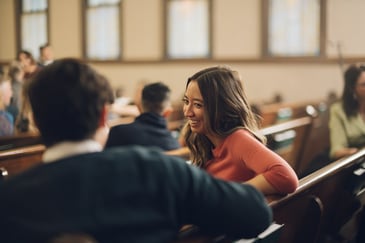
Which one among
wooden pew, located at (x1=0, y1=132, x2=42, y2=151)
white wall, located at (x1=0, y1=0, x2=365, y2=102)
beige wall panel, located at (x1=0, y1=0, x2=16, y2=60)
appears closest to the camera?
wooden pew, located at (x1=0, y1=132, x2=42, y2=151)

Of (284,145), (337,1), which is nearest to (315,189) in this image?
(284,145)

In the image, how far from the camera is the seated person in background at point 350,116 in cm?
366

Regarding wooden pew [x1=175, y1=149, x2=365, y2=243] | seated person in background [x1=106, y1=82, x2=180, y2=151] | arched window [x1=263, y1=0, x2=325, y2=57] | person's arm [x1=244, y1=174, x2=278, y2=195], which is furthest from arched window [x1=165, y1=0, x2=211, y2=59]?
person's arm [x1=244, y1=174, x2=278, y2=195]

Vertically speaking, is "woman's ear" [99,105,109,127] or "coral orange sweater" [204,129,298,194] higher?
"woman's ear" [99,105,109,127]

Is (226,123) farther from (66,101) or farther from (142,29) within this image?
(142,29)

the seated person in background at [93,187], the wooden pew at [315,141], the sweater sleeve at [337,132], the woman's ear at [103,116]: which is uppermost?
the woman's ear at [103,116]

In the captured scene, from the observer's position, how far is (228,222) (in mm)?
1348

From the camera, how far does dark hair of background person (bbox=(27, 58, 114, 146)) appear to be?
48.5 inches

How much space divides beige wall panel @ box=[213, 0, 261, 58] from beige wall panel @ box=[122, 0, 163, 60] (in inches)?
39.9

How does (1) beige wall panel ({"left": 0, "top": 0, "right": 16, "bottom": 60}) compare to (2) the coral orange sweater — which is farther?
(1) beige wall panel ({"left": 0, "top": 0, "right": 16, "bottom": 60})

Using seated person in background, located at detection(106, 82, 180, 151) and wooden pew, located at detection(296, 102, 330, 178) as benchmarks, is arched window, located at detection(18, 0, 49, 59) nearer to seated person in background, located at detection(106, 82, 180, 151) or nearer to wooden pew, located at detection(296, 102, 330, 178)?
wooden pew, located at detection(296, 102, 330, 178)

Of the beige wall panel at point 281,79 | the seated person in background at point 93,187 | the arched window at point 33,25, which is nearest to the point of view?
the seated person in background at point 93,187

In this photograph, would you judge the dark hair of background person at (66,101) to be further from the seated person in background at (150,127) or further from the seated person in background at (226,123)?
the seated person in background at (150,127)

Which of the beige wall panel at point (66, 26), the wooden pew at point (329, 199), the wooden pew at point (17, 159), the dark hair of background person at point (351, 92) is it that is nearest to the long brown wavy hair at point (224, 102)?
the wooden pew at point (329, 199)
